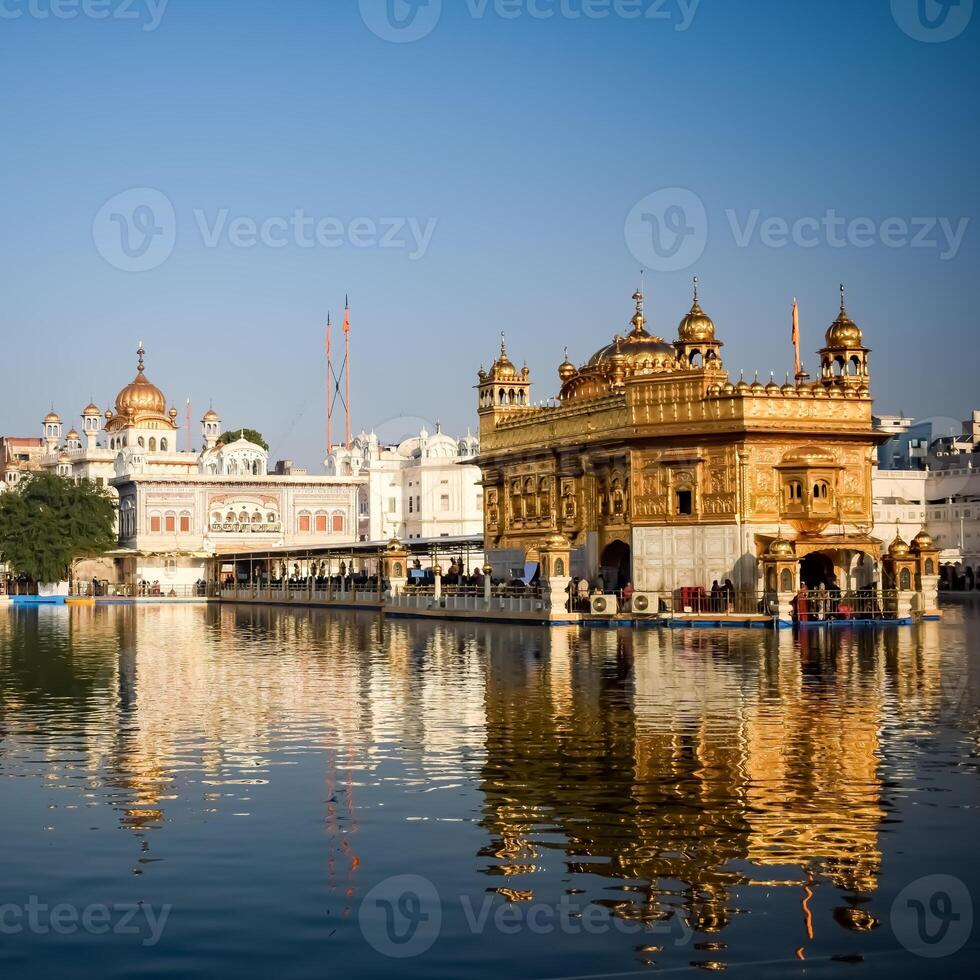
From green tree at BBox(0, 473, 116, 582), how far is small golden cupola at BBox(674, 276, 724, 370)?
46371 millimetres

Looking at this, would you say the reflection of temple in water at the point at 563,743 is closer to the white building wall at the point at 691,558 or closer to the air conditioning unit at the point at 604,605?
the air conditioning unit at the point at 604,605

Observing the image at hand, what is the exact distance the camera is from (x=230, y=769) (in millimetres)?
15492

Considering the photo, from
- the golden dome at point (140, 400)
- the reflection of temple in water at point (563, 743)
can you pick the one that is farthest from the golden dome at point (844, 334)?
the golden dome at point (140, 400)

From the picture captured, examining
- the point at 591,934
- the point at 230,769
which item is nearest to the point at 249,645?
the point at 230,769

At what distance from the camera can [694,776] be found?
1466 centimetres

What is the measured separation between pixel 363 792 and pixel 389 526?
8474cm

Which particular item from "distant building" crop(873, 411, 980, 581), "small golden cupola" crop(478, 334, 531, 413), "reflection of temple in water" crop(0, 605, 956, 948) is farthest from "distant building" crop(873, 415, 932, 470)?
"reflection of temple in water" crop(0, 605, 956, 948)

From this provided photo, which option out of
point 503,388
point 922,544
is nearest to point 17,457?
A: point 503,388

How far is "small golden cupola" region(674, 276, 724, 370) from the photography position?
4950cm

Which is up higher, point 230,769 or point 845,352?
point 845,352

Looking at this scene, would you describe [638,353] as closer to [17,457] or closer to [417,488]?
[417,488]

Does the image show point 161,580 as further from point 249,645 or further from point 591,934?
point 591,934

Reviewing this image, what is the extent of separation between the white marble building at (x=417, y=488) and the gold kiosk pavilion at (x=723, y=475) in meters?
43.4

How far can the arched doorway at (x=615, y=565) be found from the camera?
49.9 meters
